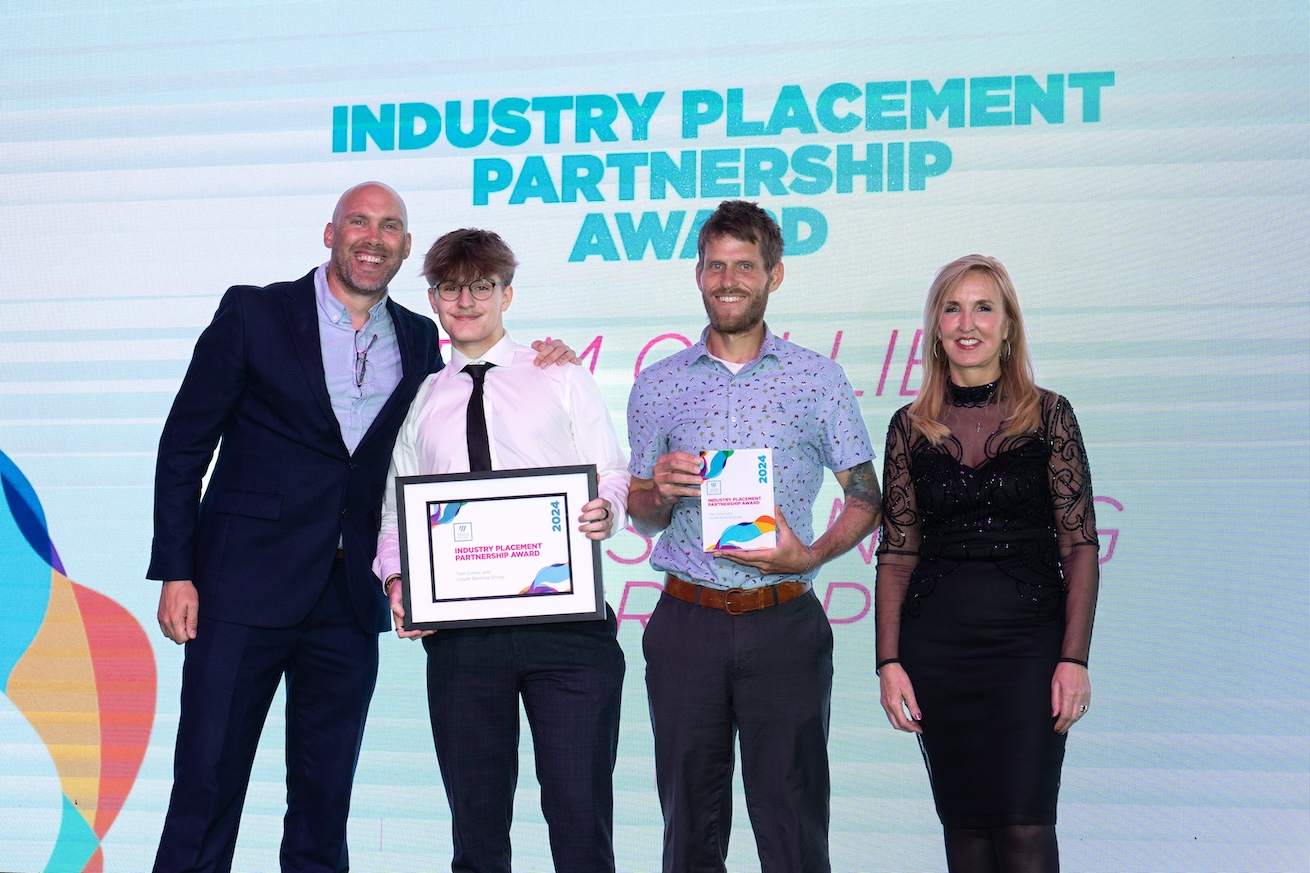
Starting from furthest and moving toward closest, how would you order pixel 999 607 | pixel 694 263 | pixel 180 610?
pixel 694 263 → pixel 180 610 → pixel 999 607

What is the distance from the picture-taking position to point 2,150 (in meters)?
4.16

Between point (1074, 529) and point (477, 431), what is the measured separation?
1.31 m

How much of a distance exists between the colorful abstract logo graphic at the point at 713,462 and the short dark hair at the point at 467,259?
65 cm

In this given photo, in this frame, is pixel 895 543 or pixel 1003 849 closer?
pixel 1003 849

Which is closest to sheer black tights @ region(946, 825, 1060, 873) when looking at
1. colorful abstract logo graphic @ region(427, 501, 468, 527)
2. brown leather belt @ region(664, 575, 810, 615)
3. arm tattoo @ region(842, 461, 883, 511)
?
brown leather belt @ region(664, 575, 810, 615)

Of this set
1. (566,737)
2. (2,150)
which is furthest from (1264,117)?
(2,150)

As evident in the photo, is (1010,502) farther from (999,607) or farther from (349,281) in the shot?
(349,281)

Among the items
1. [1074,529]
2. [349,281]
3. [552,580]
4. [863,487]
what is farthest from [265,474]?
[1074,529]

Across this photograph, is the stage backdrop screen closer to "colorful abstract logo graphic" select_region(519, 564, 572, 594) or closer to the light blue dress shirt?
the light blue dress shirt

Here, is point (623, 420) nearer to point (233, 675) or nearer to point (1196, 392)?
point (233, 675)

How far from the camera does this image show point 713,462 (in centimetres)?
243

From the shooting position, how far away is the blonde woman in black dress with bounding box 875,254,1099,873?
7.88ft

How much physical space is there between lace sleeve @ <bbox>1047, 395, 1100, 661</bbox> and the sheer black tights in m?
0.39

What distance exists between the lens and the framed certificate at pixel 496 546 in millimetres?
2506
